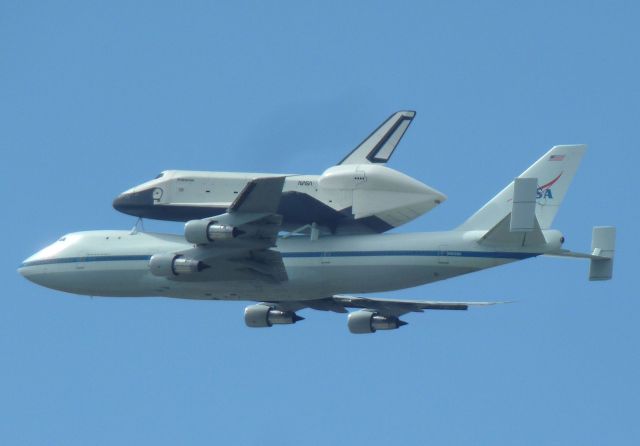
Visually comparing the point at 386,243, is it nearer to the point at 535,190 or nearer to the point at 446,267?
the point at 446,267

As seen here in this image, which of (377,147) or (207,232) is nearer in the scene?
(207,232)

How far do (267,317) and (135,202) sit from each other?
10248 mm

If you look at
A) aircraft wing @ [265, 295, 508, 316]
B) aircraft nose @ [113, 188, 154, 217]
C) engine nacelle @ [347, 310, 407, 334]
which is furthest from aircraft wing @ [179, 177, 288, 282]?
engine nacelle @ [347, 310, 407, 334]

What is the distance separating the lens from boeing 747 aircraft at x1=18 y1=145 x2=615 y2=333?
212 ft

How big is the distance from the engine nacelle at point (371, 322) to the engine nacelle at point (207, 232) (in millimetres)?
11964

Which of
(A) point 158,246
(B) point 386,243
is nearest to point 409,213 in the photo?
(B) point 386,243

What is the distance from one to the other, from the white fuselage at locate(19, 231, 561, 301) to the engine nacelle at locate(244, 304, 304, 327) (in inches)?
229

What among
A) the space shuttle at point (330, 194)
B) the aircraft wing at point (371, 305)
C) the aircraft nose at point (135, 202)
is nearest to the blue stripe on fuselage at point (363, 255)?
the space shuttle at point (330, 194)

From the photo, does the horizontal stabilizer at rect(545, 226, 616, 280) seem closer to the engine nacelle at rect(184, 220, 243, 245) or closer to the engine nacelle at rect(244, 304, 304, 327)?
the engine nacelle at rect(184, 220, 243, 245)

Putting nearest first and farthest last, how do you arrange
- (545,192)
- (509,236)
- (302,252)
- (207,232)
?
(509,236), (207,232), (545,192), (302,252)

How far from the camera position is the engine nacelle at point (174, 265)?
6750cm

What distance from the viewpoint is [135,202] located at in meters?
69.7

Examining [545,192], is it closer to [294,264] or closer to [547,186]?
[547,186]

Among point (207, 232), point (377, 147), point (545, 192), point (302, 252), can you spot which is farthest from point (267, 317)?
point (545, 192)
